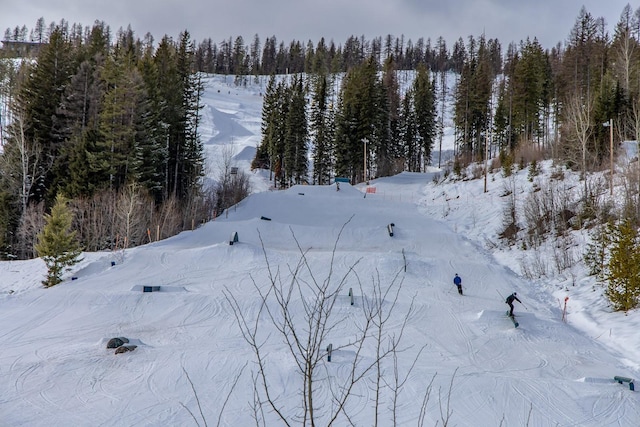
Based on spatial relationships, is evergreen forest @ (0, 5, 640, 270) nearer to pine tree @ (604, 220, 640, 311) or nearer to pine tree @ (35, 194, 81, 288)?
pine tree @ (35, 194, 81, 288)

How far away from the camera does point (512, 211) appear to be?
23.5m

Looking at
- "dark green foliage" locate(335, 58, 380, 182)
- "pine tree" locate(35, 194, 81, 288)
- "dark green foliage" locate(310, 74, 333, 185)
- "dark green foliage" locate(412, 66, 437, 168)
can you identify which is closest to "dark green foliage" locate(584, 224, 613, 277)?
"pine tree" locate(35, 194, 81, 288)

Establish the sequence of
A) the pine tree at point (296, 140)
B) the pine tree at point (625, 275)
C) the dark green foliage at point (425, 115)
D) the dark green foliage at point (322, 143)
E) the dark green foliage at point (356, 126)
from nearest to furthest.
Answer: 1. the pine tree at point (625, 275)
2. the dark green foliage at point (356, 126)
3. the pine tree at point (296, 140)
4. the dark green foliage at point (322, 143)
5. the dark green foliage at point (425, 115)

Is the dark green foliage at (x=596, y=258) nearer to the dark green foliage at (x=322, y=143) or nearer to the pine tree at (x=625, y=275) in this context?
the pine tree at (x=625, y=275)

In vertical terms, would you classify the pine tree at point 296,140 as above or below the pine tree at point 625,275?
above

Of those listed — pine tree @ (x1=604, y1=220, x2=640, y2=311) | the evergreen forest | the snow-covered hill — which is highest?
the evergreen forest

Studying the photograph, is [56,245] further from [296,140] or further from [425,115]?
[425,115]

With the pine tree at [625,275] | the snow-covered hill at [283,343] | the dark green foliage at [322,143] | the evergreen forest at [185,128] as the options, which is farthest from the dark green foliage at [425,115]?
the pine tree at [625,275]

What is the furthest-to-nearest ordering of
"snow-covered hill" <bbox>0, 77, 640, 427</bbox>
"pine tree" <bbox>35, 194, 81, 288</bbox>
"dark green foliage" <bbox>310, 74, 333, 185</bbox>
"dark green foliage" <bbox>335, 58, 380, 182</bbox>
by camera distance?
"dark green foliage" <bbox>310, 74, 333, 185</bbox>, "dark green foliage" <bbox>335, 58, 380, 182</bbox>, "pine tree" <bbox>35, 194, 81, 288</bbox>, "snow-covered hill" <bbox>0, 77, 640, 427</bbox>

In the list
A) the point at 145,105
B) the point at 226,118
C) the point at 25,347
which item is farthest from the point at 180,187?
the point at 226,118

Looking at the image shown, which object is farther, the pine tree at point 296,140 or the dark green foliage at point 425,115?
the dark green foliage at point 425,115

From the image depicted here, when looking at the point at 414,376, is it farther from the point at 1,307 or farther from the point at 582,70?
the point at 582,70

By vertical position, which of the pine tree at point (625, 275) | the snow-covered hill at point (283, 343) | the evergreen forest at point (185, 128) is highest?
the evergreen forest at point (185, 128)

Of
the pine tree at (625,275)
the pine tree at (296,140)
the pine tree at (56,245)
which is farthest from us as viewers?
the pine tree at (296,140)
